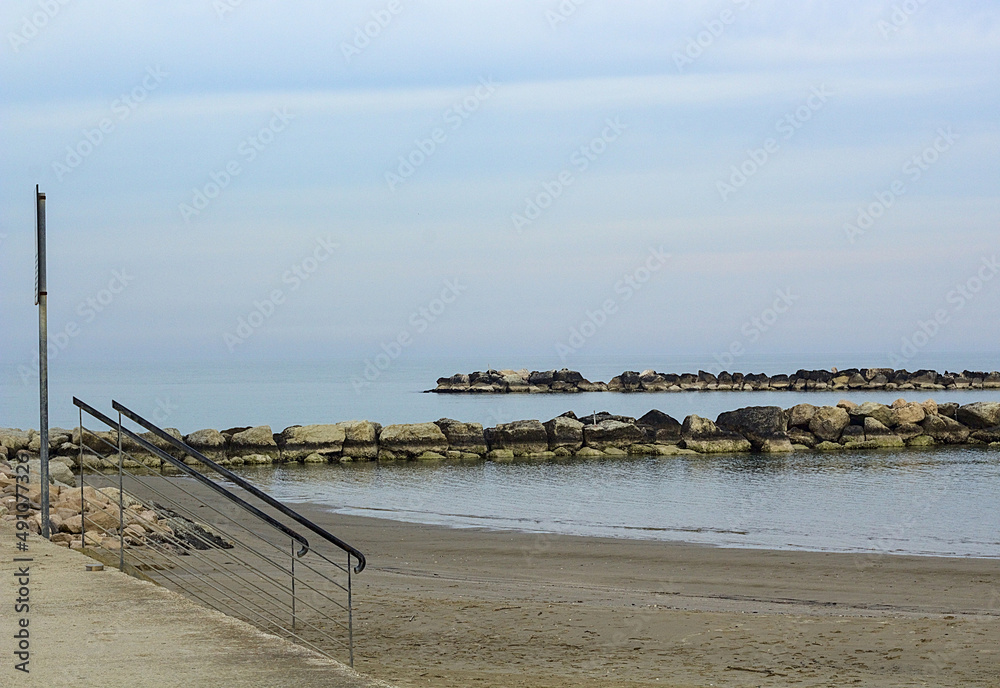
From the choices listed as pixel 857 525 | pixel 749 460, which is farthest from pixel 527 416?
pixel 857 525

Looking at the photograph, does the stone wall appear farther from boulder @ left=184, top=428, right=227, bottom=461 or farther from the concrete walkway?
the concrete walkway

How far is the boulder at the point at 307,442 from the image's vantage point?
32250mm

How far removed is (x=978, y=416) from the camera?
36.7 meters

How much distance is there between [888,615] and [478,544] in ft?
22.9

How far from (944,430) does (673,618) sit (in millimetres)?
30332

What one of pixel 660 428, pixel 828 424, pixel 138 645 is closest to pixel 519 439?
pixel 660 428

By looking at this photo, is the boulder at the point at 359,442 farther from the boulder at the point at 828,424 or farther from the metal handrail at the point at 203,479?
the metal handrail at the point at 203,479

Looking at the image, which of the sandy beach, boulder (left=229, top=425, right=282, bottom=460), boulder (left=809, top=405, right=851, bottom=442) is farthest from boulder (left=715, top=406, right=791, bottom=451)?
the sandy beach

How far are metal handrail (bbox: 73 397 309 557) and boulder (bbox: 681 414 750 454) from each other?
90.2 ft

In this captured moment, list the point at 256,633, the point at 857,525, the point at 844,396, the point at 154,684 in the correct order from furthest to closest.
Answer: the point at 844,396 → the point at 857,525 → the point at 256,633 → the point at 154,684

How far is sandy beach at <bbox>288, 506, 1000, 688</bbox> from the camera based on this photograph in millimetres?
7688

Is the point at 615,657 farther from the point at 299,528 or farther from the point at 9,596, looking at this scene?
the point at 299,528

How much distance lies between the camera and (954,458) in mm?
31688

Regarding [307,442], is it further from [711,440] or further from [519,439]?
[711,440]
